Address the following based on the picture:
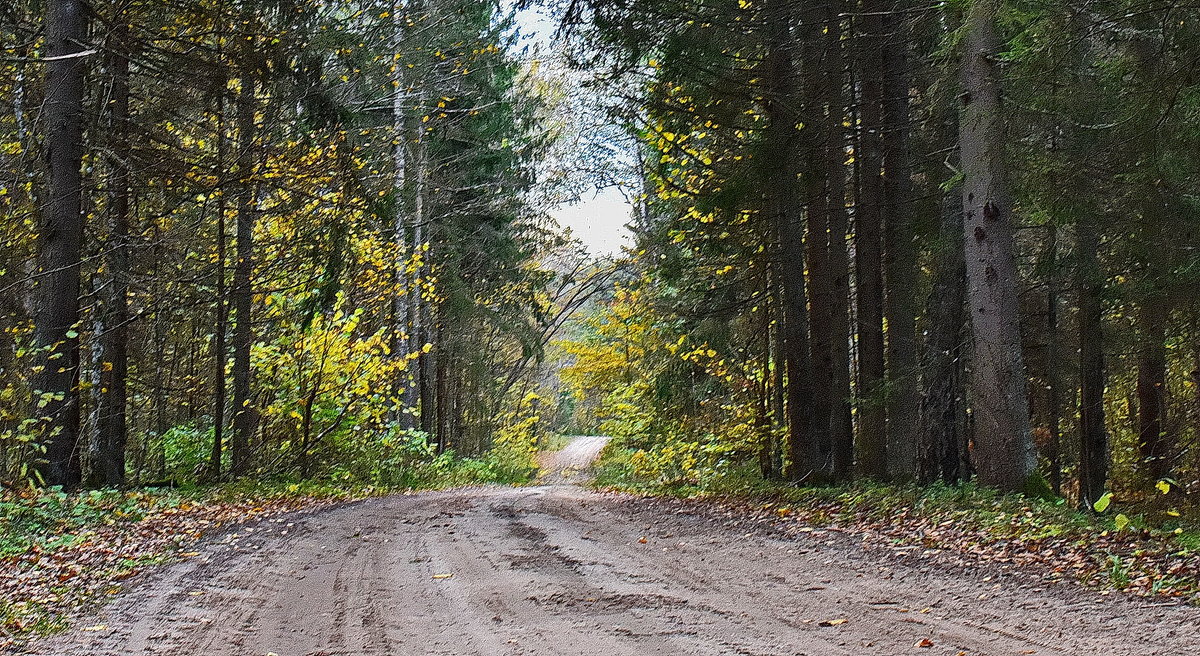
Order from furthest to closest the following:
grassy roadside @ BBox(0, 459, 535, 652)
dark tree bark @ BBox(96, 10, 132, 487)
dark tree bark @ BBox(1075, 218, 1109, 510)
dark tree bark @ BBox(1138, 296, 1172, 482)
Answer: dark tree bark @ BBox(1138, 296, 1172, 482) → dark tree bark @ BBox(1075, 218, 1109, 510) → dark tree bark @ BBox(96, 10, 132, 487) → grassy roadside @ BBox(0, 459, 535, 652)

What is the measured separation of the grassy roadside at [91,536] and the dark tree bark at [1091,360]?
11.2 metres

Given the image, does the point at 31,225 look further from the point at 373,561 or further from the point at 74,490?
the point at 373,561

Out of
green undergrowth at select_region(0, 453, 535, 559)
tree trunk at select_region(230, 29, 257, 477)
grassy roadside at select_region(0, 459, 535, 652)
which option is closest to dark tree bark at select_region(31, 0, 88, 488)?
green undergrowth at select_region(0, 453, 535, 559)

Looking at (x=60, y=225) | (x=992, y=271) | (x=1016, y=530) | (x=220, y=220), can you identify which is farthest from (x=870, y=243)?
(x=60, y=225)

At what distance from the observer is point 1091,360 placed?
49.0ft

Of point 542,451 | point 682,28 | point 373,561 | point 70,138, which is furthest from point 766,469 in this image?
point 542,451

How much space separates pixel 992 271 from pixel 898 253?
362cm

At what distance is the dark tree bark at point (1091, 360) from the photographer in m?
12.8

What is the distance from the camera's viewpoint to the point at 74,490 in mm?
11227

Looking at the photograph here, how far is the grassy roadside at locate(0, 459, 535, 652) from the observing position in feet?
19.9

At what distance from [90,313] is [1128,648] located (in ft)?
41.4

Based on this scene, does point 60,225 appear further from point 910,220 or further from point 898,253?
point 910,220

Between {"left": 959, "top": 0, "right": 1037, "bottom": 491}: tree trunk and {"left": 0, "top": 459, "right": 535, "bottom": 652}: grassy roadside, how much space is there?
820 cm

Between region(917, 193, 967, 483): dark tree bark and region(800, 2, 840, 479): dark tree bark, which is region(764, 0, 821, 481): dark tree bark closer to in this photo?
region(800, 2, 840, 479): dark tree bark
